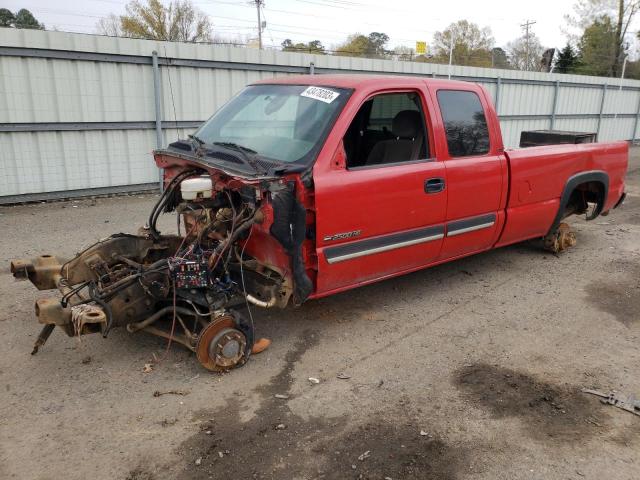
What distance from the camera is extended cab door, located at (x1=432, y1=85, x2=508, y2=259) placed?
4797 mm

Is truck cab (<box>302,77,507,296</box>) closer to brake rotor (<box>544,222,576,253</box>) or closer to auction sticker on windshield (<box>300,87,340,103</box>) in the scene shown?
auction sticker on windshield (<box>300,87,340,103</box>)

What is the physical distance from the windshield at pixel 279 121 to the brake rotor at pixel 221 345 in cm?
129

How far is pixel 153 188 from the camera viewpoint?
398 inches

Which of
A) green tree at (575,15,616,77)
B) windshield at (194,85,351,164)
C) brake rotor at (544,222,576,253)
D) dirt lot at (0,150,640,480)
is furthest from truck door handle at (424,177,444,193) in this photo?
green tree at (575,15,616,77)

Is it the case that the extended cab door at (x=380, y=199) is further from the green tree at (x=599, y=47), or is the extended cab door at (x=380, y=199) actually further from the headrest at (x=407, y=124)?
the green tree at (x=599, y=47)

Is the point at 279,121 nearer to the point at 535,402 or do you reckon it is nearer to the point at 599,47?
the point at 535,402

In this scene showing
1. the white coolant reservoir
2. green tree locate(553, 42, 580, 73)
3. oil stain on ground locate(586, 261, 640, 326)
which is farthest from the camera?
green tree locate(553, 42, 580, 73)

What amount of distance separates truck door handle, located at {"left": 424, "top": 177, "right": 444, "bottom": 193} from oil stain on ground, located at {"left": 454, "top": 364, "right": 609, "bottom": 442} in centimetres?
152

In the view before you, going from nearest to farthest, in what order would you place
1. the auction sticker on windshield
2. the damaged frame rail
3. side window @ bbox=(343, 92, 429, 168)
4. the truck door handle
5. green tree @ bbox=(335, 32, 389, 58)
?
the damaged frame rail
the auction sticker on windshield
the truck door handle
side window @ bbox=(343, 92, 429, 168)
green tree @ bbox=(335, 32, 389, 58)

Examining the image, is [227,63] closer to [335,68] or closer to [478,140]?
[335,68]

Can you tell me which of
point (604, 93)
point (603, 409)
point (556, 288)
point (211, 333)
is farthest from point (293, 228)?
Answer: point (604, 93)

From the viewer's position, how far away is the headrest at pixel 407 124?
4832 mm

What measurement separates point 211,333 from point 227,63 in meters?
Answer: 7.92

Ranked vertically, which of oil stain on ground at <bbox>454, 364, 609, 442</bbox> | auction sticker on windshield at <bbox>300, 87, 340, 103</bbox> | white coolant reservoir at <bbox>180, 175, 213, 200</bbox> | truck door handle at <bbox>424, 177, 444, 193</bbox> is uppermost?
auction sticker on windshield at <bbox>300, 87, 340, 103</bbox>
